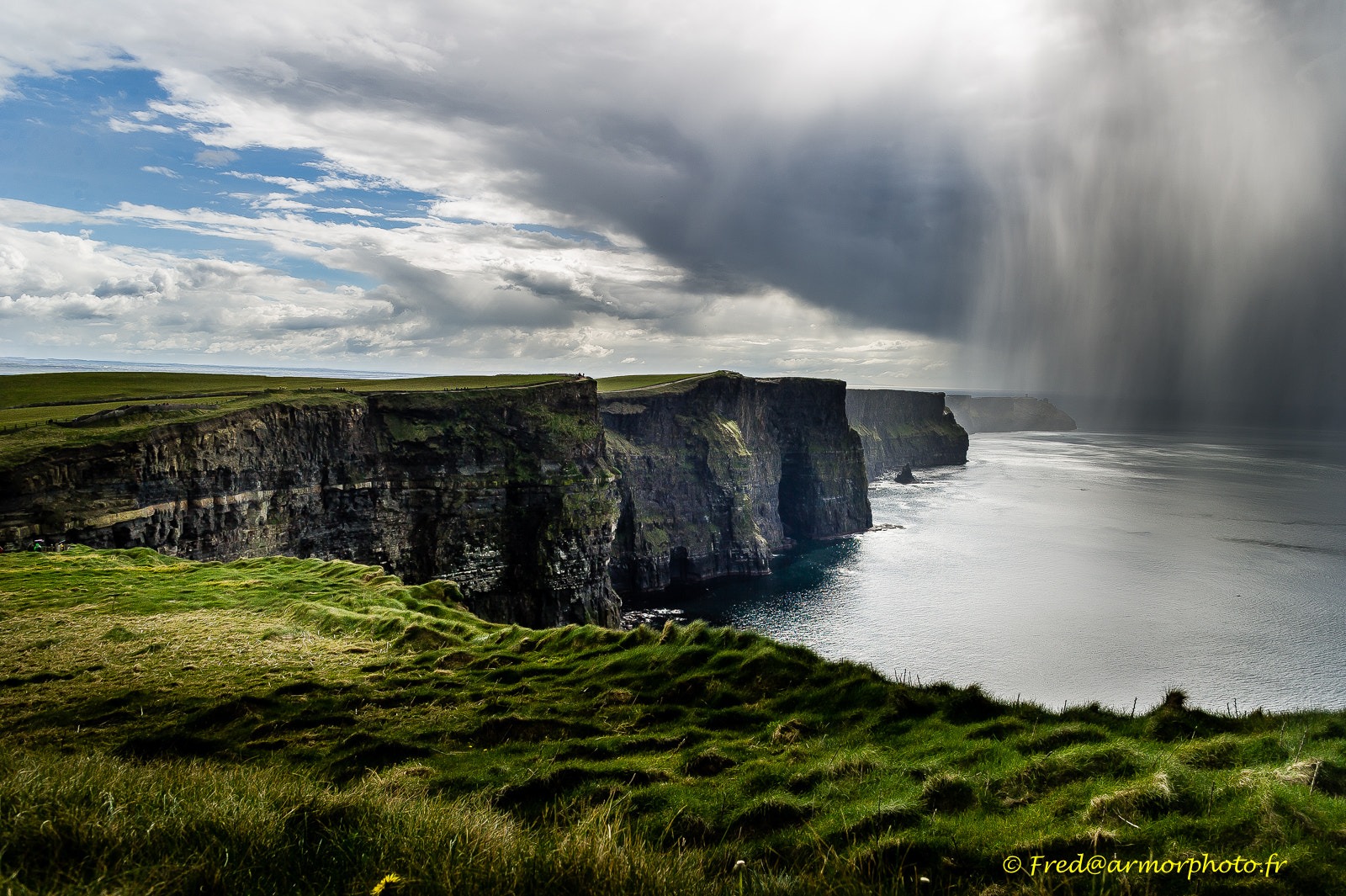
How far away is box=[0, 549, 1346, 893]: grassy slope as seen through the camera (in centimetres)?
499

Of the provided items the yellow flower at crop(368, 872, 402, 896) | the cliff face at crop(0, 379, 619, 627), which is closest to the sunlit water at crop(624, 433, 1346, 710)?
the cliff face at crop(0, 379, 619, 627)

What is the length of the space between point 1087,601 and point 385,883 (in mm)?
97793

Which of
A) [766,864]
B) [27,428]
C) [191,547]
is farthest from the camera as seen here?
[191,547]

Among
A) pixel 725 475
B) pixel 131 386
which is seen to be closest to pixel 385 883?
pixel 131 386

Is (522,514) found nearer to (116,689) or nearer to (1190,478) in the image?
(116,689)

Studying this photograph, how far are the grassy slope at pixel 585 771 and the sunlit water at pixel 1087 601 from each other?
4949 cm

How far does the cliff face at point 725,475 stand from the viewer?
10581 cm

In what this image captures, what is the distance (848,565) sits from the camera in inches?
4213

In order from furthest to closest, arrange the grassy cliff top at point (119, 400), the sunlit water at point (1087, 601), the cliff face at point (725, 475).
Answer: the cliff face at point (725, 475)
the sunlit water at point (1087, 601)
the grassy cliff top at point (119, 400)

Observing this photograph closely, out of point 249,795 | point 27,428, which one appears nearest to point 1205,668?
point 249,795

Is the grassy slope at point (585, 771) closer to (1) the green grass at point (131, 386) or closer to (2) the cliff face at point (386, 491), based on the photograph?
(2) the cliff face at point (386, 491)

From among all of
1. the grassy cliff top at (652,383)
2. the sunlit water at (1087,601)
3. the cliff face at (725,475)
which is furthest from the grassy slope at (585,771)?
the grassy cliff top at (652,383)

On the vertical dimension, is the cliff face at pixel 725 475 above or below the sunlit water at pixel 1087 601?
above

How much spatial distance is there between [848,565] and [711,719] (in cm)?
10098
